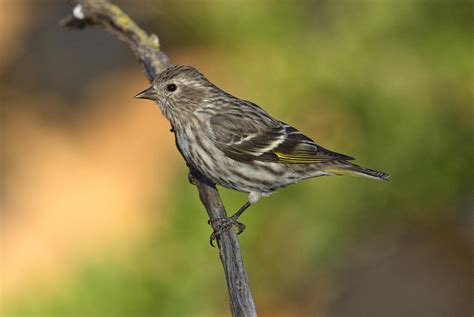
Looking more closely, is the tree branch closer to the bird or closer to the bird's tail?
the bird

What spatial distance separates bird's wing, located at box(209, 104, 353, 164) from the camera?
504 centimetres

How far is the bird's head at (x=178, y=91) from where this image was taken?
4852 mm

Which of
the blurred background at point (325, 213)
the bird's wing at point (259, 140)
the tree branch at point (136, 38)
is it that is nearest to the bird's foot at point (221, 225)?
the tree branch at point (136, 38)

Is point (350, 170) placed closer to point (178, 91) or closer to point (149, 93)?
point (178, 91)

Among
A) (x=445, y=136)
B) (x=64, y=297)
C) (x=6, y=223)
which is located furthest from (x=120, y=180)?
(x=445, y=136)

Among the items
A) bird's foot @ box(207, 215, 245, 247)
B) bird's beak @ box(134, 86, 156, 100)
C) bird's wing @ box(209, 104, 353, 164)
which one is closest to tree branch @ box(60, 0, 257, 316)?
bird's foot @ box(207, 215, 245, 247)

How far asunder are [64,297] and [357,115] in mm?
2753

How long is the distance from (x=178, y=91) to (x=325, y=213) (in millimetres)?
2259

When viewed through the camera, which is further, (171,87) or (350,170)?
(350,170)

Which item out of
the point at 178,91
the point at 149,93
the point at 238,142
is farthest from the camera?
the point at 238,142

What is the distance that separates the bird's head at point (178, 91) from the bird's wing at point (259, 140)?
15cm

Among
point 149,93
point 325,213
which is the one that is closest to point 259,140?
point 149,93

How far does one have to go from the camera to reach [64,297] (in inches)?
259

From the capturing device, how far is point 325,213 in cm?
682
